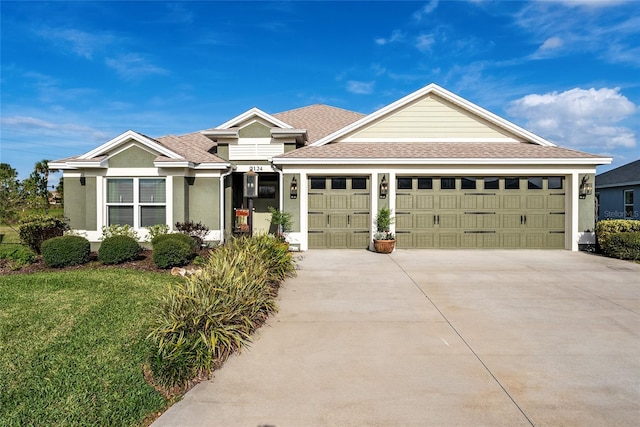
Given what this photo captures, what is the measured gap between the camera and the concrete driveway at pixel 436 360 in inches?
118

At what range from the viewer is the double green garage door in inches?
454

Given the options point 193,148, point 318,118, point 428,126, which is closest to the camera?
point 428,126

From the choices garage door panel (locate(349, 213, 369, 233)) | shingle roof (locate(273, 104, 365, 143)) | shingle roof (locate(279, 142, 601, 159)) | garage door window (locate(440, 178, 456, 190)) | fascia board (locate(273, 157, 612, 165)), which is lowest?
garage door panel (locate(349, 213, 369, 233))

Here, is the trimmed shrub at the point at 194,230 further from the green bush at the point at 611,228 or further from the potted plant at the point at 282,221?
the green bush at the point at 611,228

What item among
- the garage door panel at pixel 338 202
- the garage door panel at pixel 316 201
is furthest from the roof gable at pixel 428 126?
the garage door panel at pixel 338 202

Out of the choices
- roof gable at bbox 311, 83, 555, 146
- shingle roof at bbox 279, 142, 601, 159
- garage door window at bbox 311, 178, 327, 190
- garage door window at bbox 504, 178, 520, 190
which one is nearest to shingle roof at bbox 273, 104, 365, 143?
roof gable at bbox 311, 83, 555, 146

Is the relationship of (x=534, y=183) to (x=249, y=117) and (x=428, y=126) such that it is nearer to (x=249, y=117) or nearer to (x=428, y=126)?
(x=428, y=126)

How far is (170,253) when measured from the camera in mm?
8609

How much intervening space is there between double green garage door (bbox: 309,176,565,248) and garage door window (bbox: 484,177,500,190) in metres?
0.03

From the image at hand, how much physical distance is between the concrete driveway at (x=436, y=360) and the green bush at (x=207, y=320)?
0.23 m

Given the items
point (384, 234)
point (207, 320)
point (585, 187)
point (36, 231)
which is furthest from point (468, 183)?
point (36, 231)

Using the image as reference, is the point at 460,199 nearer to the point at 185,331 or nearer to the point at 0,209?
the point at 185,331

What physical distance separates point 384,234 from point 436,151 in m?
3.47

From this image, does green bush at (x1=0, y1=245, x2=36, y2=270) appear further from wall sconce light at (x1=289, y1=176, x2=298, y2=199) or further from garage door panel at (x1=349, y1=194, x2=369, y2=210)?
garage door panel at (x1=349, y1=194, x2=369, y2=210)
